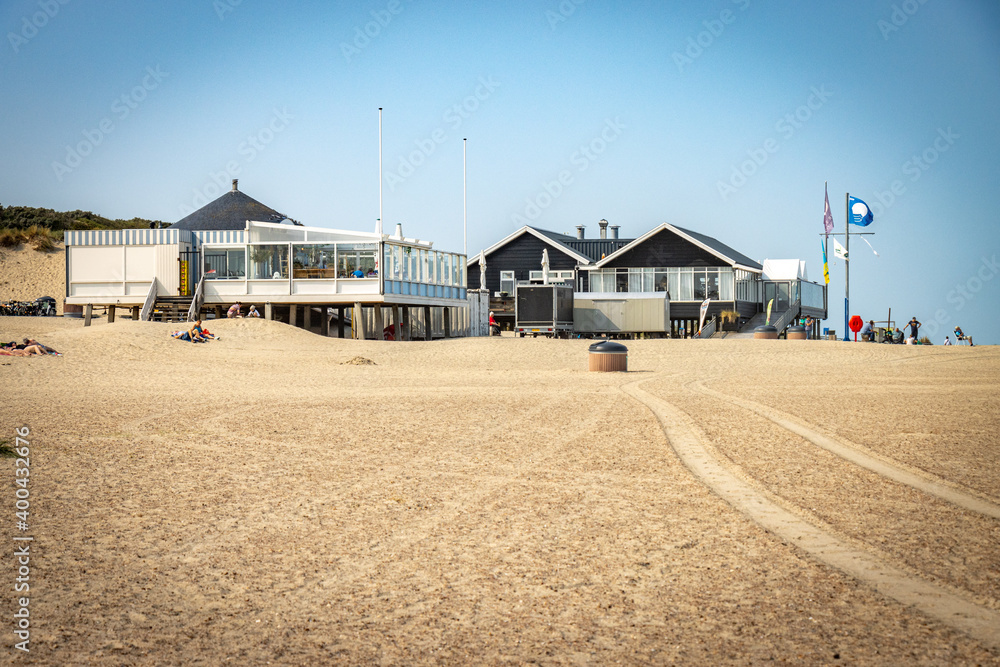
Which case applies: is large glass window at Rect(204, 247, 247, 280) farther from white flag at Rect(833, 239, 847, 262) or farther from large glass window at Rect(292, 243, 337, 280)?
white flag at Rect(833, 239, 847, 262)

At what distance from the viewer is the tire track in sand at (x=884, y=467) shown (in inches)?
294

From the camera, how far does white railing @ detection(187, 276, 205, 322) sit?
107 ft

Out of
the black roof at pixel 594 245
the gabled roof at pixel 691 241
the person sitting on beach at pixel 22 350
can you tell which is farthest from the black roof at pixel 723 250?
the person sitting on beach at pixel 22 350

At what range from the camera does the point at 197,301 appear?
33.2 meters

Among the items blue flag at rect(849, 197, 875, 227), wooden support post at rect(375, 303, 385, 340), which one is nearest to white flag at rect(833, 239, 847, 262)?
blue flag at rect(849, 197, 875, 227)

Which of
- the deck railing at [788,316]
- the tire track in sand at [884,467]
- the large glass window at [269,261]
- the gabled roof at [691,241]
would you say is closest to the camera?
the tire track in sand at [884,467]

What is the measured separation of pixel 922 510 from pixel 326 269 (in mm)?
27704

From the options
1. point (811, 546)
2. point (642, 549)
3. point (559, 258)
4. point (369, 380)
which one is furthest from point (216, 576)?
point (559, 258)

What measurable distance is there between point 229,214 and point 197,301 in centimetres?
1413

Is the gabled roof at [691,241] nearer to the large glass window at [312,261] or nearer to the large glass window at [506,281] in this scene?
the large glass window at [506,281]

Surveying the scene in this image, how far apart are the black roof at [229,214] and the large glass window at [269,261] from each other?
11.7 m

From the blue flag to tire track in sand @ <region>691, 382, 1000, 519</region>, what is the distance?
35.3 meters

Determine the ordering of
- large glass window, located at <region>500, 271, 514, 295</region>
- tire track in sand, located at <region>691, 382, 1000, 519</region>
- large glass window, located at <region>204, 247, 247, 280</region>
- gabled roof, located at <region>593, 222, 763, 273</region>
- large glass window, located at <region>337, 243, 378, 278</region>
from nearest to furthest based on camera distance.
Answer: tire track in sand, located at <region>691, 382, 1000, 519</region>, large glass window, located at <region>337, 243, 378, 278</region>, large glass window, located at <region>204, 247, 247, 280</region>, gabled roof, located at <region>593, 222, 763, 273</region>, large glass window, located at <region>500, 271, 514, 295</region>

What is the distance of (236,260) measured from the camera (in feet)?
110
